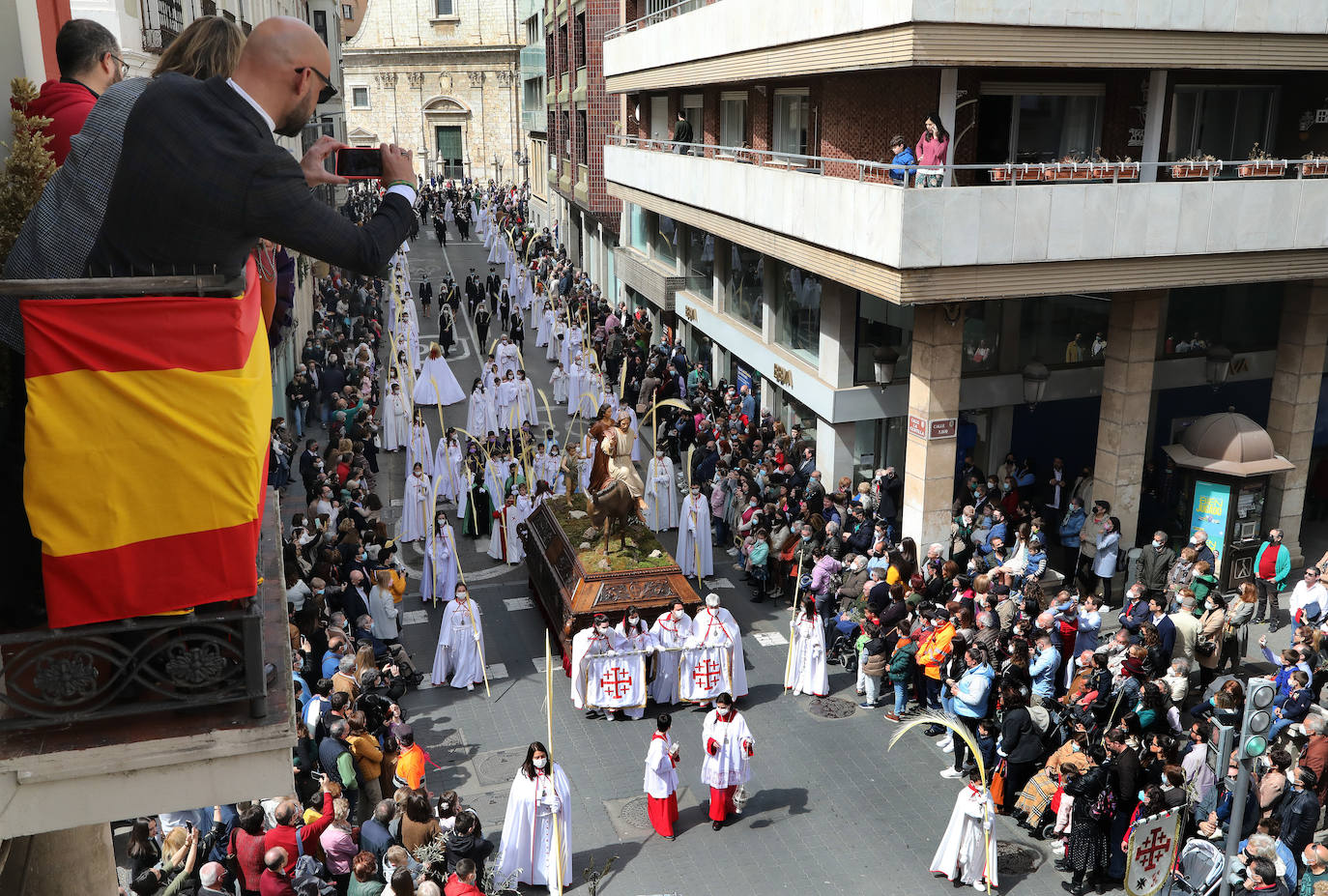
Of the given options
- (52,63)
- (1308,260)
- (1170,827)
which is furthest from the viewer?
(1308,260)

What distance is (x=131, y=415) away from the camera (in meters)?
3.76

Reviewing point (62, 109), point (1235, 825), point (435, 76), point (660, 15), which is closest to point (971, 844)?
point (1235, 825)

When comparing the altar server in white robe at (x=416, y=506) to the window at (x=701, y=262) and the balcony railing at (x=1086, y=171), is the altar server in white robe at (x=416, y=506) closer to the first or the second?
the balcony railing at (x=1086, y=171)

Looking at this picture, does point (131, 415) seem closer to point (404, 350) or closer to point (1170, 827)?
point (1170, 827)

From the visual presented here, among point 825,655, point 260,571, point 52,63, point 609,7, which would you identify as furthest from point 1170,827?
point 609,7

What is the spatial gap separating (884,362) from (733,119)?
31.8 ft

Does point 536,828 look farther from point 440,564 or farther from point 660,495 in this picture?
point 660,495

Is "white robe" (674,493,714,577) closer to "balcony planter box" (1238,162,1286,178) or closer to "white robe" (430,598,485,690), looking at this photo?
"white robe" (430,598,485,690)

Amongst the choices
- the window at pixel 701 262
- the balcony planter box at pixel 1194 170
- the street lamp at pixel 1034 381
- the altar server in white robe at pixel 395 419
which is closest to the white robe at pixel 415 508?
the altar server in white robe at pixel 395 419

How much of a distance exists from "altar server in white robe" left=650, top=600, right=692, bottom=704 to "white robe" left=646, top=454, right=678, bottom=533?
6736 millimetres

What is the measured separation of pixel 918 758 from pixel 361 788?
22.1ft

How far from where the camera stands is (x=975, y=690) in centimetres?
1296

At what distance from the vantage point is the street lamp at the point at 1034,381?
19469mm

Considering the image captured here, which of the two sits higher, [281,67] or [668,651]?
[281,67]
